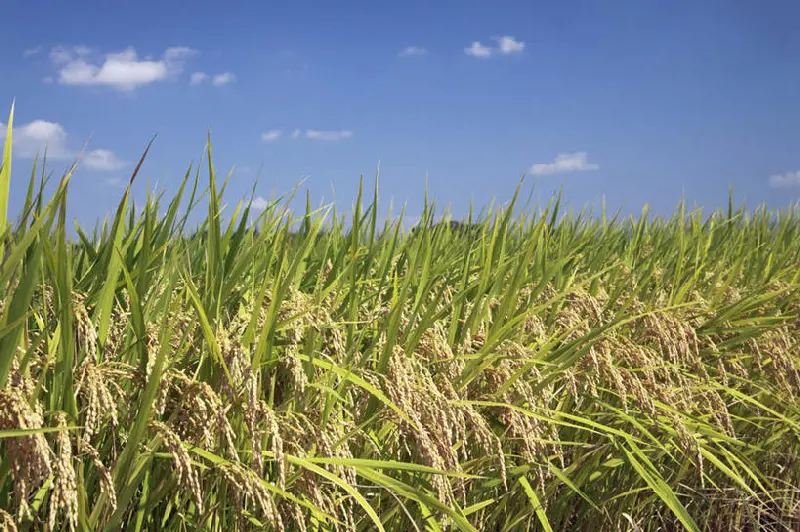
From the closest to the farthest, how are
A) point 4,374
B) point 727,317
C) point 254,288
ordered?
point 4,374 → point 254,288 → point 727,317

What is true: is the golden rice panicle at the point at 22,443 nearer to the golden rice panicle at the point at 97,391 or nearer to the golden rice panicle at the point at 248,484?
the golden rice panicle at the point at 97,391

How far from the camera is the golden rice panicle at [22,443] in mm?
1294

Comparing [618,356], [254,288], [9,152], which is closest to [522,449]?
[618,356]

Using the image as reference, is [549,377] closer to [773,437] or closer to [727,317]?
[727,317]

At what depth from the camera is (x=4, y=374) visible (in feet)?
4.69

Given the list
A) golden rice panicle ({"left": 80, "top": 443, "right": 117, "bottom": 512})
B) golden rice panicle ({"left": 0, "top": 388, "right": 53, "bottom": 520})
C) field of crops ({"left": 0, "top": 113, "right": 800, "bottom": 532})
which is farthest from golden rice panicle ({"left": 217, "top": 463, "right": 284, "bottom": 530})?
golden rice panicle ({"left": 0, "top": 388, "right": 53, "bottom": 520})

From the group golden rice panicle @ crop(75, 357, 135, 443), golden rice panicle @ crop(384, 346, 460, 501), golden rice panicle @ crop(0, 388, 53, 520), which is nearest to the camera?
golden rice panicle @ crop(0, 388, 53, 520)

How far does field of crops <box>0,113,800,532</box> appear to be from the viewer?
5.08 ft

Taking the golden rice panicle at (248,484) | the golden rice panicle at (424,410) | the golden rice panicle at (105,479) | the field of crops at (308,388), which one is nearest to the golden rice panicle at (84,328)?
the field of crops at (308,388)

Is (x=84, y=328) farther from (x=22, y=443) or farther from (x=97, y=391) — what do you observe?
(x=22, y=443)

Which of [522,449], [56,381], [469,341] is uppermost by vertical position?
[469,341]

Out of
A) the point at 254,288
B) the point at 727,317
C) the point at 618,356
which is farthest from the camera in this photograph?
the point at 727,317

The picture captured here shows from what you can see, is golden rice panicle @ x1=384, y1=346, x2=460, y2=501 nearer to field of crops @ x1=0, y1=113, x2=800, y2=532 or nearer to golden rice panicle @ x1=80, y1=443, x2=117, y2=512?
field of crops @ x1=0, y1=113, x2=800, y2=532

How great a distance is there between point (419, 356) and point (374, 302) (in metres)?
0.65
